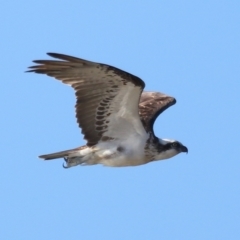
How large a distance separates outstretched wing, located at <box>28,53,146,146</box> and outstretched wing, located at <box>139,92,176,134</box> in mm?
703

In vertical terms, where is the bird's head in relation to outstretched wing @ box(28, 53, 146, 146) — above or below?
below

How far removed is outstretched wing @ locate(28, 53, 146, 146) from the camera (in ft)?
53.4

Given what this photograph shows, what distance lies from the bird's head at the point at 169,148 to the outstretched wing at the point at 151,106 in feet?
1.01

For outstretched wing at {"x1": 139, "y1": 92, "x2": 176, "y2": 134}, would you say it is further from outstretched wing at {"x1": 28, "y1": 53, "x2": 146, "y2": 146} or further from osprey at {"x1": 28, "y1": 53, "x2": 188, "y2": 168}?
outstretched wing at {"x1": 28, "y1": 53, "x2": 146, "y2": 146}

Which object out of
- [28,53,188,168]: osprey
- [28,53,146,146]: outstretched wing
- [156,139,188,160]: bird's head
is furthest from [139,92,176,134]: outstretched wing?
[28,53,146,146]: outstretched wing

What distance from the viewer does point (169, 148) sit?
18016 mm

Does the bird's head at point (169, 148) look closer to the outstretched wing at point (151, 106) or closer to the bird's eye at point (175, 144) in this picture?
the bird's eye at point (175, 144)

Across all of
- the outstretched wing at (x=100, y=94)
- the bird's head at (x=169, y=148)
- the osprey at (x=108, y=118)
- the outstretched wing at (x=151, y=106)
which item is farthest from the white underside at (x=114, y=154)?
the outstretched wing at (x=151, y=106)

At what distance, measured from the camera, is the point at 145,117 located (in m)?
18.6

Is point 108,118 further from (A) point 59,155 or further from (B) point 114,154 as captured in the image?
(A) point 59,155

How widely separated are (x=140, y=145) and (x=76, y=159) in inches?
41.5

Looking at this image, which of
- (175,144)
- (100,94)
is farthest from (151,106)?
(100,94)

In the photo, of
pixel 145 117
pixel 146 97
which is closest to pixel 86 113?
pixel 145 117

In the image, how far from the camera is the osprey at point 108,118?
16.4 m
